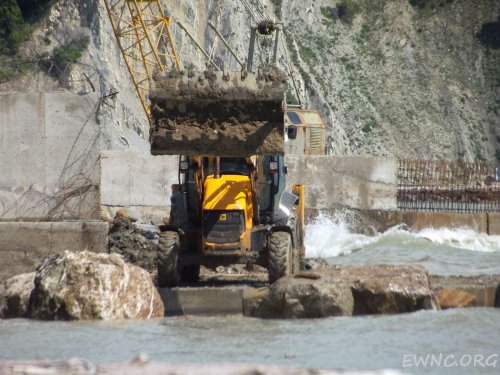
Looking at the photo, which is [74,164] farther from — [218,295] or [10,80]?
[10,80]

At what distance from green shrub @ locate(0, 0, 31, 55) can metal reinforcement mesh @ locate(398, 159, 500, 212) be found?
23.8 metres

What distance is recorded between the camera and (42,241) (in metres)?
14.2

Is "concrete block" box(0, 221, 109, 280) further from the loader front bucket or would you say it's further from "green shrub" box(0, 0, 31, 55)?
"green shrub" box(0, 0, 31, 55)

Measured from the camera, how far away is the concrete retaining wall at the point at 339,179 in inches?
1001

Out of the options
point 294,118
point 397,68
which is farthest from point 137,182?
point 397,68

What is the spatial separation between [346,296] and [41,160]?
4650mm

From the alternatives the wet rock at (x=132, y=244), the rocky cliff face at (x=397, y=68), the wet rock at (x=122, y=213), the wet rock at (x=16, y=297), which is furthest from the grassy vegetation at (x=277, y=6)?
the wet rock at (x=16, y=297)

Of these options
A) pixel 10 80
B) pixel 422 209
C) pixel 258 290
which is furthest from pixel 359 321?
pixel 10 80

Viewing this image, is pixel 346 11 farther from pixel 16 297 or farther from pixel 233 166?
pixel 16 297

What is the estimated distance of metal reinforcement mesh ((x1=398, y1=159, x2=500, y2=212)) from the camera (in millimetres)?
28219

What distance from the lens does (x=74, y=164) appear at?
14359 millimetres

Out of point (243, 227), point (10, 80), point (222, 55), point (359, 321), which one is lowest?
point (359, 321)

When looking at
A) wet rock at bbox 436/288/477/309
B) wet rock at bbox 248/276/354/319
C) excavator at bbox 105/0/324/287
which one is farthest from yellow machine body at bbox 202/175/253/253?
wet rock at bbox 436/288/477/309

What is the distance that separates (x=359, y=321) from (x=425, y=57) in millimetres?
78350
